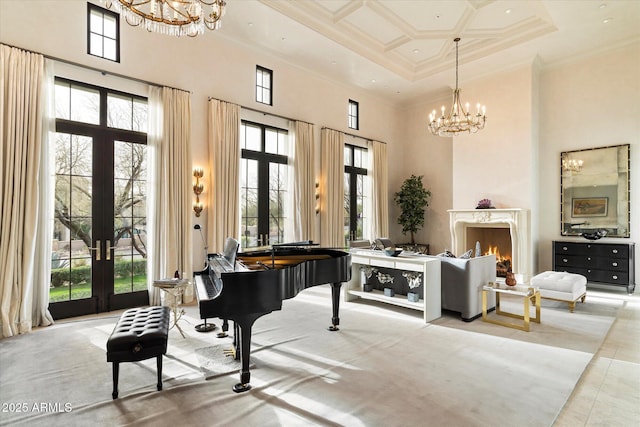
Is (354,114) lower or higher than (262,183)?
higher

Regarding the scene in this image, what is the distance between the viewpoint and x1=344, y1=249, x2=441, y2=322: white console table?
500cm

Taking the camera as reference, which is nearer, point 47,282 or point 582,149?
point 47,282

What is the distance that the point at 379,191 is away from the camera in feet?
32.7

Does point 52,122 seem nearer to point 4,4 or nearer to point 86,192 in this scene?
point 86,192

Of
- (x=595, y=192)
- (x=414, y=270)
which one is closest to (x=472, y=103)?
(x=595, y=192)

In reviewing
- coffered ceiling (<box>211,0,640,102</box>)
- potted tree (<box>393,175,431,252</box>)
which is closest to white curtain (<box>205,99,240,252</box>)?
coffered ceiling (<box>211,0,640,102</box>)

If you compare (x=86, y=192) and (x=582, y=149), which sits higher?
(x=582, y=149)

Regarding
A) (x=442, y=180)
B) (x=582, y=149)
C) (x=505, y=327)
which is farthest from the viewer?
(x=442, y=180)

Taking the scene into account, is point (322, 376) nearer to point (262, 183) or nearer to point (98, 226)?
point (98, 226)

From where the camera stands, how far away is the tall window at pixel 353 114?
9570 mm

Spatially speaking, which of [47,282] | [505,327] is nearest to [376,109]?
[505,327]

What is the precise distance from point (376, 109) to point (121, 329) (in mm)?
8987

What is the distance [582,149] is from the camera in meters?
7.70

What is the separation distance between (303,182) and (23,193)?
495 centimetres
